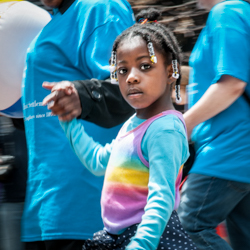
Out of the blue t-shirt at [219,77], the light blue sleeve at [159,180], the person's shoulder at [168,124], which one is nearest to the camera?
the light blue sleeve at [159,180]

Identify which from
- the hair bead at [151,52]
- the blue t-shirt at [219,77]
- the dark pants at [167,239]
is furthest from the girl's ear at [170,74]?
the blue t-shirt at [219,77]

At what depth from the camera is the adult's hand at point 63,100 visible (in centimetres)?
166

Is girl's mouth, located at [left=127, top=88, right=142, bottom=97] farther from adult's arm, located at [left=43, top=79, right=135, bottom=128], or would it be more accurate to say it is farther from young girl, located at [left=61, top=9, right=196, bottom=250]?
adult's arm, located at [left=43, top=79, right=135, bottom=128]

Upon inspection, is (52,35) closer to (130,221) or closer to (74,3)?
(74,3)

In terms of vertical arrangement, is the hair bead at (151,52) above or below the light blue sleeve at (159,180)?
above

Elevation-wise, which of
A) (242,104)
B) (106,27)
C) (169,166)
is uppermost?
Answer: (106,27)

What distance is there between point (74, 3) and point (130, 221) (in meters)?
1.01

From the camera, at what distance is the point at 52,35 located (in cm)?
221

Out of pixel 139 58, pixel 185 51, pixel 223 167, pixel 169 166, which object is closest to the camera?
pixel 169 166

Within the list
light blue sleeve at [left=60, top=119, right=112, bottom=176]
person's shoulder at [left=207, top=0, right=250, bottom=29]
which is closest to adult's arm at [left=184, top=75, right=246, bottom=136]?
person's shoulder at [left=207, top=0, right=250, bottom=29]

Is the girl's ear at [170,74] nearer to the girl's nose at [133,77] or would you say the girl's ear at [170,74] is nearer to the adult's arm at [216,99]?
the girl's nose at [133,77]

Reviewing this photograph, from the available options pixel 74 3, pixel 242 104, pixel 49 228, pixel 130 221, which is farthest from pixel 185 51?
pixel 130 221

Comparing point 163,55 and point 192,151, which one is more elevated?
point 163,55

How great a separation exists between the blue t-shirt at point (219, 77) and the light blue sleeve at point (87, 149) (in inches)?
26.8
